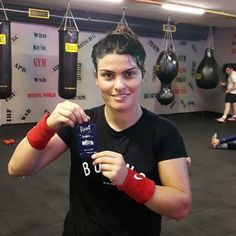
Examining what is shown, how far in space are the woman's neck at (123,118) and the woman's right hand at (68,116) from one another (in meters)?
0.12

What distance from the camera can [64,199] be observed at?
3.00 m

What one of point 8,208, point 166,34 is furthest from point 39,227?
point 166,34

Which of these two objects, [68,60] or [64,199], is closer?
[64,199]

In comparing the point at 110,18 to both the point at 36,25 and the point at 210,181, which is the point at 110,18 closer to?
the point at 36,25

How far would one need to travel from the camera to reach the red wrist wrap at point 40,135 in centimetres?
95

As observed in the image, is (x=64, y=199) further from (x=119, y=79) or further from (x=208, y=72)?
(x=208, y=72)

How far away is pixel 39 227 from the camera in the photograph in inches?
97.7

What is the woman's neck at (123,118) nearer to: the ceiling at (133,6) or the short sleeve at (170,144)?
the short sleeve at (170,144)

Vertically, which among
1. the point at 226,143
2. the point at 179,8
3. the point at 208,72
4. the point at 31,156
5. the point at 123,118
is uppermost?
the point at 179,8

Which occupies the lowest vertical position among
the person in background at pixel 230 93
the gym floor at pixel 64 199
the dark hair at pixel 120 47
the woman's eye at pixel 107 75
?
the gym floor at pixel 64 199

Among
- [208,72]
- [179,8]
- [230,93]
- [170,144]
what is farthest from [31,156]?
[230,93]

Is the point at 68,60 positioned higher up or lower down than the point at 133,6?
lower down

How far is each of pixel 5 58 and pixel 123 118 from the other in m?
3.55

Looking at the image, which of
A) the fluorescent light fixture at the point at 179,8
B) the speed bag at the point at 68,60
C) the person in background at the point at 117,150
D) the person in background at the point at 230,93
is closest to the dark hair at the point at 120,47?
the person in background at the point at 117,150
